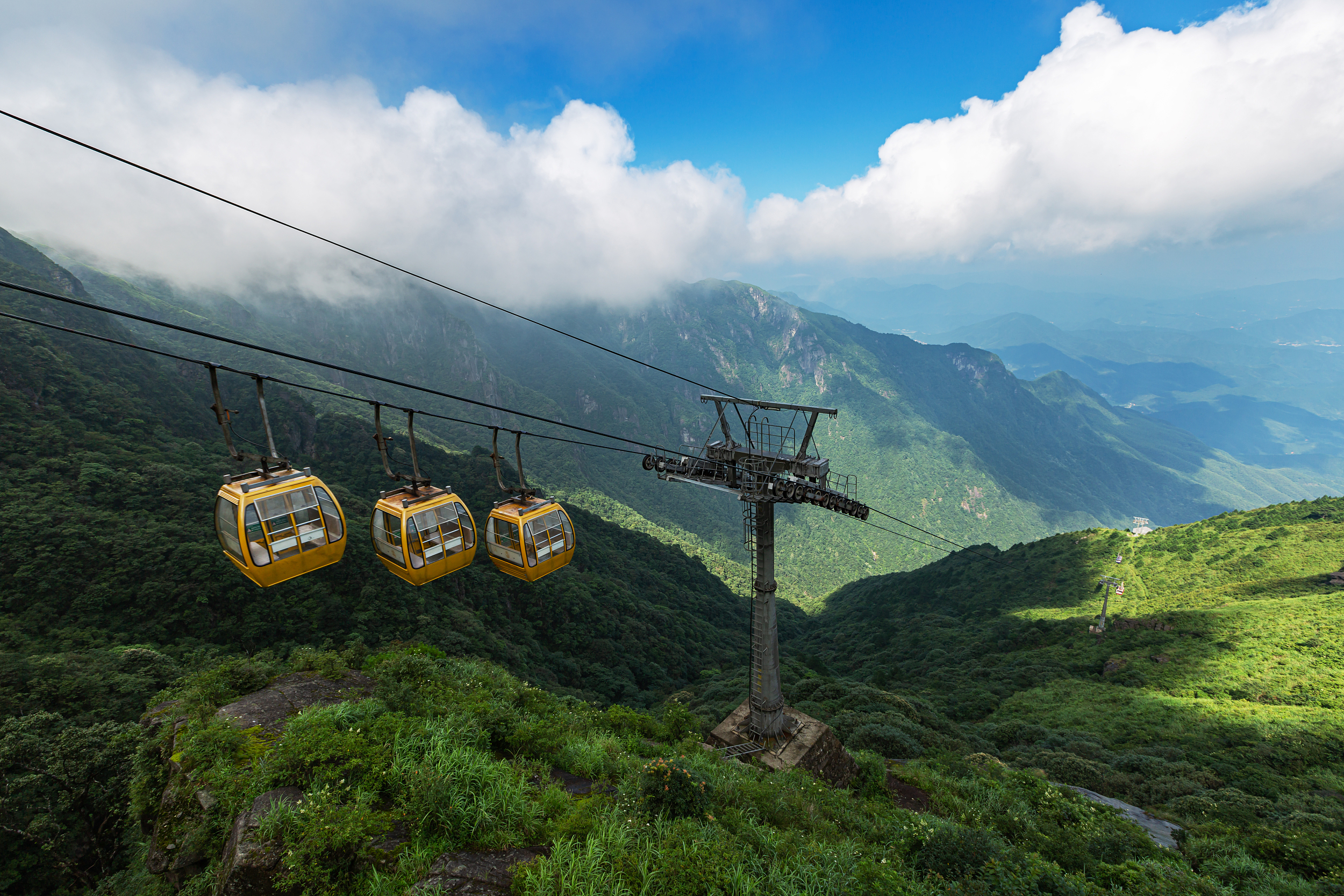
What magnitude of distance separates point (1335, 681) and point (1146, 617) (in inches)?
675

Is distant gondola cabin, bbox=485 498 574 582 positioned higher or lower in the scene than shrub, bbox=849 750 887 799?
higher

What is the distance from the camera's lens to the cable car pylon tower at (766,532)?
19000 mm

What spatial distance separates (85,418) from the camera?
5775 cm

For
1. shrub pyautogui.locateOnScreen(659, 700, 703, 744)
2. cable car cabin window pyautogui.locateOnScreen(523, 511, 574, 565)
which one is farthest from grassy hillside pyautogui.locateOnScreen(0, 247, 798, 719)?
shrub pyautogui.locateOnScreen(659, 700, 703, 744)

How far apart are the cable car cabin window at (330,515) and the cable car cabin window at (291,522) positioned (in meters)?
0.08

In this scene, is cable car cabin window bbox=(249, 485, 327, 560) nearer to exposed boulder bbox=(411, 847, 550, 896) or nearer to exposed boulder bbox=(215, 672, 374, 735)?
exposed boulder bbox=(215, 672, 374, 735)

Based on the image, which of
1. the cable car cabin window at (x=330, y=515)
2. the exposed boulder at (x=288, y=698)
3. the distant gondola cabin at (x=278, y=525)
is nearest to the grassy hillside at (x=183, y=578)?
the exposed boulder at (x=288, y=698)

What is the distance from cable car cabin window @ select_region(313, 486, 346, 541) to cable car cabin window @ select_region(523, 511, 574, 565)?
4.39 m

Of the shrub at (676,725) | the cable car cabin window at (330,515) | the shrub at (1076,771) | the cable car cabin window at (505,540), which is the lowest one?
the shrub at (1076,771)

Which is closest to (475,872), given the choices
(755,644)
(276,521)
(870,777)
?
(276,521)

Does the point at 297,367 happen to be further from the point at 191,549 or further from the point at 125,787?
the point at 125,787

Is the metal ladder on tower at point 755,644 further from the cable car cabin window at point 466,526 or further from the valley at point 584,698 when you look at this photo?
the cable car cabin window at point 466,526

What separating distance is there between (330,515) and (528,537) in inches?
186

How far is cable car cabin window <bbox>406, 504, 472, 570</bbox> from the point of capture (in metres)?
12.3
